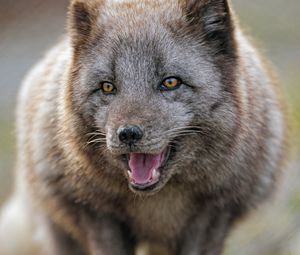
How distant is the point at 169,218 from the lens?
632 cm

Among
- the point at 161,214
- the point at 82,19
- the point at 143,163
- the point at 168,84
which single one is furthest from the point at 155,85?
the point at 161,214

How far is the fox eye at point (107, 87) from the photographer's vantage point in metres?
5.55

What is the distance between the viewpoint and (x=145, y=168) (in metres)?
5.59

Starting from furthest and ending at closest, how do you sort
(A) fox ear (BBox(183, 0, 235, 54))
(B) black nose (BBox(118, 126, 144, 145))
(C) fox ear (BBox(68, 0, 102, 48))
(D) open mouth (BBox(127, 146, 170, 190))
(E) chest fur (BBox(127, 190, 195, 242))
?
(E) chest fur (BBox(127, 190, 195, 242))
(C) fox ear (BBox(68, 0, 102, 48))
(A) fox ear (BBox(183, 0, 235, 54))
(D) open mouth (BBox(127, 146, 170, 190))
(B) black nose (BBox(118, 126, 144, 145))

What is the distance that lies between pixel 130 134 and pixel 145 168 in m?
0.40

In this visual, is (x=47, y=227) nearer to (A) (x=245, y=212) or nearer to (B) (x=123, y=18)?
(A) (x=245, y=212)

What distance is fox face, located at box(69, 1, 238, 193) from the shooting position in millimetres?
5406

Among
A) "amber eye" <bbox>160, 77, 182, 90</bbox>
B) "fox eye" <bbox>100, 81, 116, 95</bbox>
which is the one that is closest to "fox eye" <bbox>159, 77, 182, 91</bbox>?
"amber eye" <bbox>160, 77, 182, 90</bbox>

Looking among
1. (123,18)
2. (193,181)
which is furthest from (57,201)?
(123,18)

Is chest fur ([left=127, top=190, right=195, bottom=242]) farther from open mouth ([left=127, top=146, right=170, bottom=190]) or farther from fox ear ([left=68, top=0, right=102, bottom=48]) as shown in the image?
fox ear ([left=68, top=0, right=102, bottom=48])

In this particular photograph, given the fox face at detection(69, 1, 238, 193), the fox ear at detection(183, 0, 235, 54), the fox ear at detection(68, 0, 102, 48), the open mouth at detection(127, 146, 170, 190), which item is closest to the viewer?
the fox face at detection(69, 1, 238, 193)

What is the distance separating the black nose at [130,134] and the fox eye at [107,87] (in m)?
0.37

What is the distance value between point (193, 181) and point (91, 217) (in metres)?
0.93

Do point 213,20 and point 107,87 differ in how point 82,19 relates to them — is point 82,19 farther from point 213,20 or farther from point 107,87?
point 213,20
